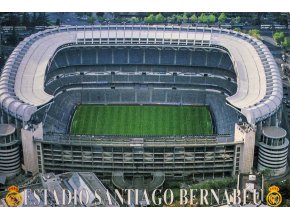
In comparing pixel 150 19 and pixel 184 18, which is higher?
pixel 184 18

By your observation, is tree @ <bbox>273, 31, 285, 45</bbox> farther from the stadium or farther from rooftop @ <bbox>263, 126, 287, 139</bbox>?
rooftop @ <bbox>263, 126, 287, 139</bbox>

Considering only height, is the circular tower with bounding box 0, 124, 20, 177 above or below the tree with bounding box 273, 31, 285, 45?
below

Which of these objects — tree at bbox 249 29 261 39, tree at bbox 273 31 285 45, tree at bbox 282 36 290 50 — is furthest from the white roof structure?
tree at bbox 273 31 285 45

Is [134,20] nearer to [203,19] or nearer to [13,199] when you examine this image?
[203,19]

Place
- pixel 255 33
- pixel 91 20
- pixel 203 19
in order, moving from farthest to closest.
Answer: pixel 203 19 → pixel 91 20 → pixel 255 33

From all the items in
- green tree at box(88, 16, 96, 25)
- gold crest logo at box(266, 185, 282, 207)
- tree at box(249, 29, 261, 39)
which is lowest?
gold crest logo at box(266, 185, 282, 207)

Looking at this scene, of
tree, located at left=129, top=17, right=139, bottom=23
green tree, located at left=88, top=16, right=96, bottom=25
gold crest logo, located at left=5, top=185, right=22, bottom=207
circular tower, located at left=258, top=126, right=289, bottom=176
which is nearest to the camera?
gold crest logo, located at left=5, top=185, right=22, bottom=207

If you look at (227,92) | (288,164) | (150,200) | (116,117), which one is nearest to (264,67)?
(227,92)

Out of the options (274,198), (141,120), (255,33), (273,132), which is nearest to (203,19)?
(255,33)

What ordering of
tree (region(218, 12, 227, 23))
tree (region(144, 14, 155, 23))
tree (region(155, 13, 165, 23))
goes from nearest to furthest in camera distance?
tree (region(144, 14, 155, 23))
tree (region(155, 13, 165, 23))
tree (region(218, 12, 227, 23))
